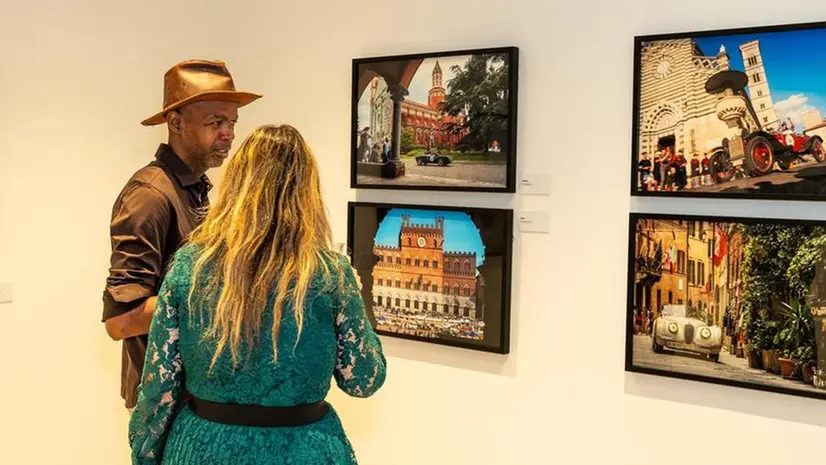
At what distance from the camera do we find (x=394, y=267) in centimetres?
309

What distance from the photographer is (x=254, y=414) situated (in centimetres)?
183

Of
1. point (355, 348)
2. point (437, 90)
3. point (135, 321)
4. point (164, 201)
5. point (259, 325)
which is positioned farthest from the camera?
point (437, 90)

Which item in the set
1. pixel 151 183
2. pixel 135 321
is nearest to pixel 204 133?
pixel 151 183

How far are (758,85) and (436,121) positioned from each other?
1.07m

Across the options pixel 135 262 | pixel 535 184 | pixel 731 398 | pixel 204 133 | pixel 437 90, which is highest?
pixel 437 90

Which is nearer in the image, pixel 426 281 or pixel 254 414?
pixel 254 414

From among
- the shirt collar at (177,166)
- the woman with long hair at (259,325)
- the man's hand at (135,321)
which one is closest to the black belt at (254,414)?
the woman with long hair at (259,325)

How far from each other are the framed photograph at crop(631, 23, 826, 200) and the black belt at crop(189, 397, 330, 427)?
128 centimetres

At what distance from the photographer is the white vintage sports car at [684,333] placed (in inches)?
97.1

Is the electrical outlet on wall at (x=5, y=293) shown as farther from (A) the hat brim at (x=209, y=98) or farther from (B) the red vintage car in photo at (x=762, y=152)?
(B) the red vintage car in photo at (x=762, y=152)

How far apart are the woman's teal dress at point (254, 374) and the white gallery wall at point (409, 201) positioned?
41.4 inches

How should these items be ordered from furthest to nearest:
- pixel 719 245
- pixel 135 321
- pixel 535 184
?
pixel 535 184
pixel 719 245
pixel 135 321

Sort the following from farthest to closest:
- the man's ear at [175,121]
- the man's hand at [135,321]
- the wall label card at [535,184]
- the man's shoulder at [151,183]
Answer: the wall label card at [535,184], the man's ear at [175,121], the man's shoulder at [151,183], the man's hand at [135,321]

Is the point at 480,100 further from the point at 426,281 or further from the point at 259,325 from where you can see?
the point at 259,325
